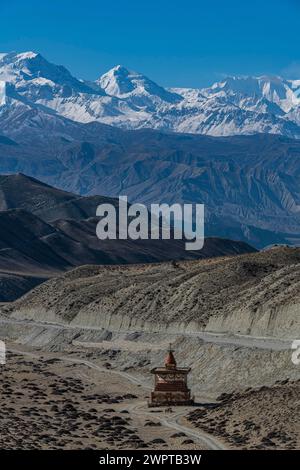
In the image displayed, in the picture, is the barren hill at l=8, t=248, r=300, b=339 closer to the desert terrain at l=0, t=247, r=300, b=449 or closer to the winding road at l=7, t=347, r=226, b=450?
the desert terrain at l=0, t=247, r=300, b=449

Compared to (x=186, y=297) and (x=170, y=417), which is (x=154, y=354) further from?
(x=170, y=417)

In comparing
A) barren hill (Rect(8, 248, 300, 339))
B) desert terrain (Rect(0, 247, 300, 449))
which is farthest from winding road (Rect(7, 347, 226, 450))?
barren hill (Rect(8, 248, 300, 339))

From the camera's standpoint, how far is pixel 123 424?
6519 centimetres

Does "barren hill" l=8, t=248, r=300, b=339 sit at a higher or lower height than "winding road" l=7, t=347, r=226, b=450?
higher

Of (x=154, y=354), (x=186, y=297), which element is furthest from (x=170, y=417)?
(x=186, y=297)

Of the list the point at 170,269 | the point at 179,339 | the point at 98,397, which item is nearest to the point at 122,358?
the point at 179,339

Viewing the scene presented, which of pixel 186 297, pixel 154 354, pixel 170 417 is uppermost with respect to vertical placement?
pixel 186 297

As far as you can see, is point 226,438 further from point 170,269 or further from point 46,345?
point 170,269

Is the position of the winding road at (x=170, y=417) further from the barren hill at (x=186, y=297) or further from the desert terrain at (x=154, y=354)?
the barren hill at (x=186, y=297)

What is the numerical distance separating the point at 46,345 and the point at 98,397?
124 ft

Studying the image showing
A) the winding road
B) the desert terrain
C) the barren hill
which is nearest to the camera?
the winding road

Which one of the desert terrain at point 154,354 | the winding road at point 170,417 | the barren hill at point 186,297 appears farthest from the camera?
the barren hill at point 186,297

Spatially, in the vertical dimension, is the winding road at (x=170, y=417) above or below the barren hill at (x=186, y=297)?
below

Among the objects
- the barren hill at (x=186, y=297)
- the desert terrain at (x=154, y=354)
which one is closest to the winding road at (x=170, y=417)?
the desert terrain at (x=154, y=354)
